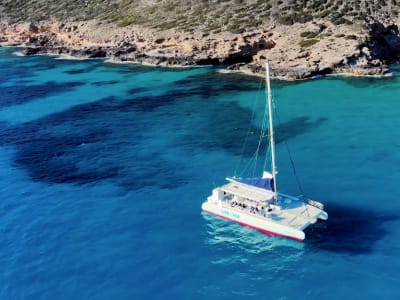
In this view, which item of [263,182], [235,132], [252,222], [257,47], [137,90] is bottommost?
[252,222]

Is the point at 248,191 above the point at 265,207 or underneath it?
above

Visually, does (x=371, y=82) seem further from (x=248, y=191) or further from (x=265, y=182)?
(x=248, y=191)

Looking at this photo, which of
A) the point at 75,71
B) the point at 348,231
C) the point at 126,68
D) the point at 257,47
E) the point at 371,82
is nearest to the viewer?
the point at 348,231

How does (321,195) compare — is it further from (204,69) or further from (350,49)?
(204,69)

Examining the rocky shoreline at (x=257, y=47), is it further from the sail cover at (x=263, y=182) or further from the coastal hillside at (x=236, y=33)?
the sail cover at (x=263, y=182)

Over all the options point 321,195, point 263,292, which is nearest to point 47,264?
point 263,292

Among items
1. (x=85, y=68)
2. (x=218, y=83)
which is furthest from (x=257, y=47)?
(x=85, y=68)
